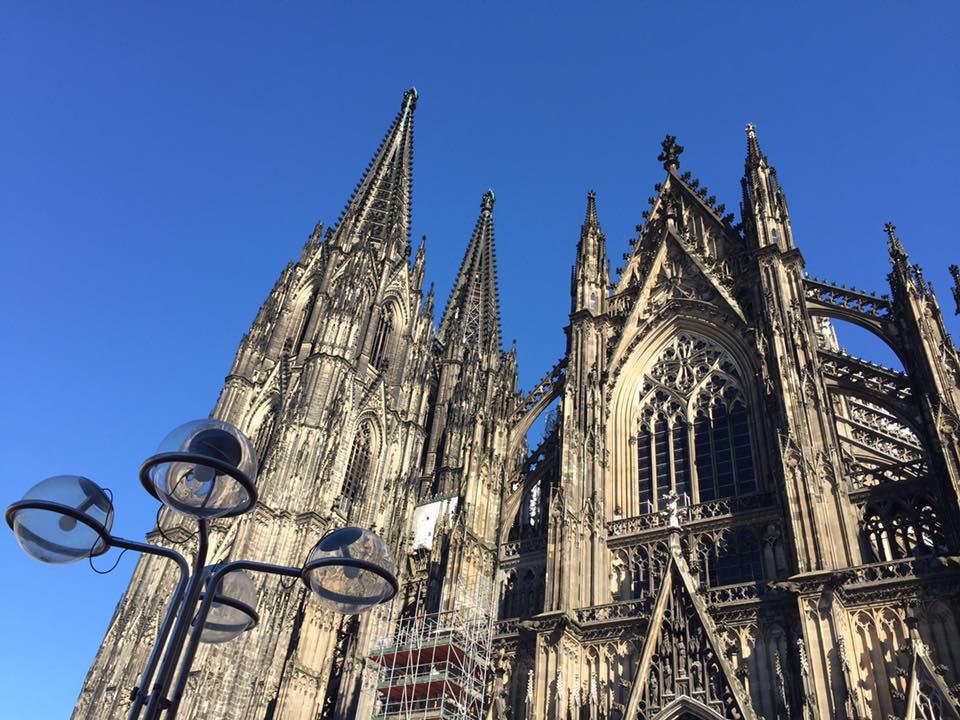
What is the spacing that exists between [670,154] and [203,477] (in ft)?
85.8

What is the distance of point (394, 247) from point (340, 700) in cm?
3030

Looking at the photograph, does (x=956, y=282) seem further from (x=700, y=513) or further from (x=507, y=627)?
(x=507, y=627)

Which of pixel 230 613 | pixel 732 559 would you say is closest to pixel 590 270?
pixel 732 559

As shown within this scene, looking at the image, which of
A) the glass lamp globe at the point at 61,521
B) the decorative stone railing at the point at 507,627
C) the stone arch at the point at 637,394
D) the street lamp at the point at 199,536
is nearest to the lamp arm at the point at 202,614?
the street lamp at the point at 199,536

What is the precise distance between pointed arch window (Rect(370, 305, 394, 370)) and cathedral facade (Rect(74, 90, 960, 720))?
22.5 ft

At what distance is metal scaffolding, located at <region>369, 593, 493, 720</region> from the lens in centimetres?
1973

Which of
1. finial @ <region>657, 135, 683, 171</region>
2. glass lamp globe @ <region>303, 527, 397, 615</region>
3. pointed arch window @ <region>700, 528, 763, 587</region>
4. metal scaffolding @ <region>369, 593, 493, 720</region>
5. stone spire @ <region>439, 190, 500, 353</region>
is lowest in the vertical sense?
glass lamp globe @ <region>303, 527, 397, 615</region>

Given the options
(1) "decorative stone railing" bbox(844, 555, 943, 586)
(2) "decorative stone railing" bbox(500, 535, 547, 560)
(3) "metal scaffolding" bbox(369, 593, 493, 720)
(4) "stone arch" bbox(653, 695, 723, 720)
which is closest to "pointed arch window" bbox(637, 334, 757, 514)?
(2) "decorative stone railing" bbox(500, 535, 547, 560)

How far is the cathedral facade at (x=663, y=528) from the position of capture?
49.8ft

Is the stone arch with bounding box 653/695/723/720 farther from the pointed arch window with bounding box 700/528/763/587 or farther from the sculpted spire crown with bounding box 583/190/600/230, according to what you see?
the sculpted spire crown with bounding box 583/190/600/230

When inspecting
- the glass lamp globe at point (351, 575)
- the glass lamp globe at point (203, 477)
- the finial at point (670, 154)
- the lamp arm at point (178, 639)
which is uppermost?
the finial at point (670, 154)

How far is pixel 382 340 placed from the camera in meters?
44.3

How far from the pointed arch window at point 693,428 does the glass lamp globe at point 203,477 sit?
15489 millimetres

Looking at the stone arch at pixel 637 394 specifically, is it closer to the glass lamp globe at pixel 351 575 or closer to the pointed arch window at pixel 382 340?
the glass lamp globe at pixel 351 575
